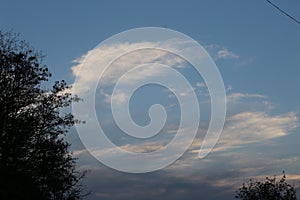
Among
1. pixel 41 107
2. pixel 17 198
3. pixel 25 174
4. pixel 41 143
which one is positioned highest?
pixel 41 107

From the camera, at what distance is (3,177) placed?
34.3m

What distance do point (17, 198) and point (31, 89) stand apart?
426 inches

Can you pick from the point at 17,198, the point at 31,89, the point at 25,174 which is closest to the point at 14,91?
the point at 31,89

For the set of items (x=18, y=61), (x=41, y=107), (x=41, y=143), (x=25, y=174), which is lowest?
(x=25, y=174)

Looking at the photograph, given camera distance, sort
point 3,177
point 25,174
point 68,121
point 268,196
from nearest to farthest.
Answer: point 3,177 < point 25,174 < point 68,121 < point 268,196

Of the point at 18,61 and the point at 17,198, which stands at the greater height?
the point at 18,61

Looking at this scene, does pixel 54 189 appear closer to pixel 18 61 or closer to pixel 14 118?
pixel 14 118

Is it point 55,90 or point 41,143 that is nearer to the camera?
point 41,143

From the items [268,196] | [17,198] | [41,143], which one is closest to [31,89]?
[41,143]

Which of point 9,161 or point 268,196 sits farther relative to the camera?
point 268,196

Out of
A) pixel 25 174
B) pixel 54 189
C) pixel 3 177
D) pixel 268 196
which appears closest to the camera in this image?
pixel 3 177

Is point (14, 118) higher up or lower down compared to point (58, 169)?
higher up

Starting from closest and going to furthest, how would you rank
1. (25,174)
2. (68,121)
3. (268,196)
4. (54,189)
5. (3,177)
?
(3,177) → (25,174) → (54,189) → (68,121) → (268,196)

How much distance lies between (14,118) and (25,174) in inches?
190
